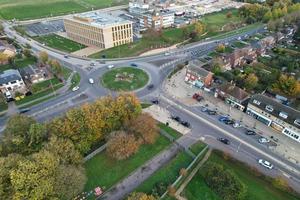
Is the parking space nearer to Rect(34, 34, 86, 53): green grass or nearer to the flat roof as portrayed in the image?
Rect(34, 34, 86, 53): green grass

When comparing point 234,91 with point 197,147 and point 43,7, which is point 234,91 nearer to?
point 197,147

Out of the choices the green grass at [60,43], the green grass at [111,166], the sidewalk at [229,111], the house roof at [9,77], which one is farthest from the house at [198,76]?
the house roof at [9,77]

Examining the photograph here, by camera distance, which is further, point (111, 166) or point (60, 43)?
point (60, 43)

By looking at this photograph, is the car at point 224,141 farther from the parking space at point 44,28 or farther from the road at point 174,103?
the parking space at point 44,28

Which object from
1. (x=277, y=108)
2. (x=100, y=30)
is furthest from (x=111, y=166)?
(x=100, y=30)

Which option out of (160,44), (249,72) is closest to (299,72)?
(249,72)

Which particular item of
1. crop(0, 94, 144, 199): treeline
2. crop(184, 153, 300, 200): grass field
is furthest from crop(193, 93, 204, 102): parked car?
crop(184, 153, 300, 200): grass field
